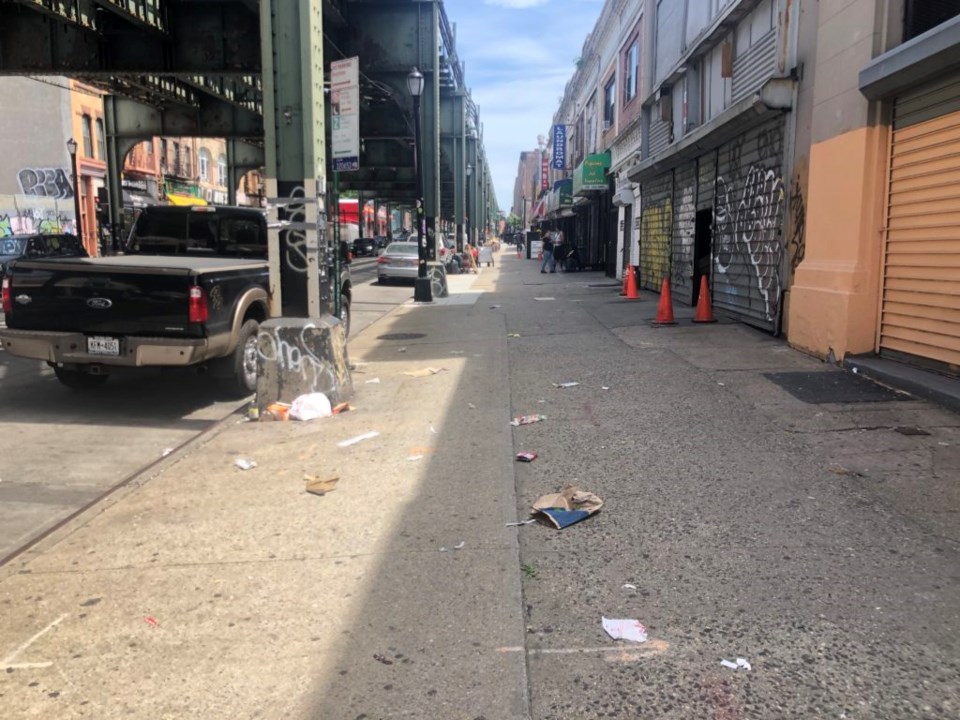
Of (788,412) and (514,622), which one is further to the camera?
(788,412)

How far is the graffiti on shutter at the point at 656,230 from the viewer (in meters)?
18.6

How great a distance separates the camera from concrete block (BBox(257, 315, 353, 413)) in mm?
7582

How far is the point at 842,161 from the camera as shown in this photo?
8859 millimetres

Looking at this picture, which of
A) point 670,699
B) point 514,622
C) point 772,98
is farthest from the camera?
point 772,98

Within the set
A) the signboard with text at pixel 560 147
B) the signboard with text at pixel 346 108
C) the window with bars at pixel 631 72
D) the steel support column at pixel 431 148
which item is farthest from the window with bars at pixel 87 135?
the signboard with text at pixel 346 108

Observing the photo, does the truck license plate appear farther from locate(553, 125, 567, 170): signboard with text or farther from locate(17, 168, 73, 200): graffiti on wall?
locate(553, 125, 567, 170): signboard with text

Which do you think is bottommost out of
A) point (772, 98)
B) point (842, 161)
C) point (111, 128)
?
point (842, 161)

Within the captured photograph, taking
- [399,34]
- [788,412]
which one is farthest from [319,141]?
[399,34]

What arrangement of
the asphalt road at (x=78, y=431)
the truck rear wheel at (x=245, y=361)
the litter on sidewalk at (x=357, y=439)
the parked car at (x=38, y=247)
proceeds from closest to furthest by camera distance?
1. the asphalt road at (x=78, y=431)
2. the litter on sidewalk at (x=357, y=439)
3. the truck rear wheel at (x=245, y=361)
4. the parked car at (x=38, y=247)

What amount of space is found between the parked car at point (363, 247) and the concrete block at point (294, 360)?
51.0 m

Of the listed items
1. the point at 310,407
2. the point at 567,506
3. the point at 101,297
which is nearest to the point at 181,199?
the point at 101,297

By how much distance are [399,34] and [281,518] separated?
1492 centimetres

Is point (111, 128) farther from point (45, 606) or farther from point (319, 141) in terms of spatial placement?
point (45, 606)

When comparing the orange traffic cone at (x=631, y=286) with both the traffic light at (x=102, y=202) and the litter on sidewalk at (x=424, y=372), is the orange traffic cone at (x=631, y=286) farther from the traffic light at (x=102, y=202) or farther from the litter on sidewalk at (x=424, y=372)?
the traffic light at (x=102, y=202)
